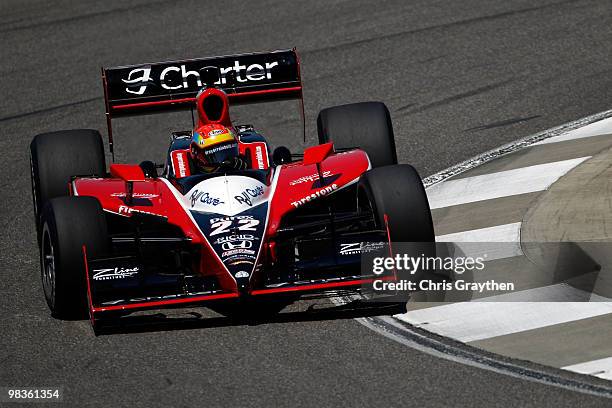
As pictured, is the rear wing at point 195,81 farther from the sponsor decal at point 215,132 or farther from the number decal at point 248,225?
the number decal at point 248,225

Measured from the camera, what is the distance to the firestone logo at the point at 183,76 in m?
11.4

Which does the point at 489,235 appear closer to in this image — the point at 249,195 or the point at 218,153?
the point at 249,195

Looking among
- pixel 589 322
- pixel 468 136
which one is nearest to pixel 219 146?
pixel 589 322

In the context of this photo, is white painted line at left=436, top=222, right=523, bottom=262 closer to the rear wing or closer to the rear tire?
the rear tire

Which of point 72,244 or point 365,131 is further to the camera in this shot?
point 365,131

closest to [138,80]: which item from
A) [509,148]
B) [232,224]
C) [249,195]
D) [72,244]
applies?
[249,195]

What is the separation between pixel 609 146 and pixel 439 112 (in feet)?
7.73

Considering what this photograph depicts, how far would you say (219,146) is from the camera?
32.9 feet

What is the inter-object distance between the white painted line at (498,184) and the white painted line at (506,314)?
2.53 meters

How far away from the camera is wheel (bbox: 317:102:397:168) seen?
10727mm

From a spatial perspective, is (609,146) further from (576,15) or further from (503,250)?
(576,15)

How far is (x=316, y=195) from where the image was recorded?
947cm

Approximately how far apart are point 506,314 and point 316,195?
5.55 feet

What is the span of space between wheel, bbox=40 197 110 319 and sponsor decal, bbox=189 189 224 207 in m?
0.75
